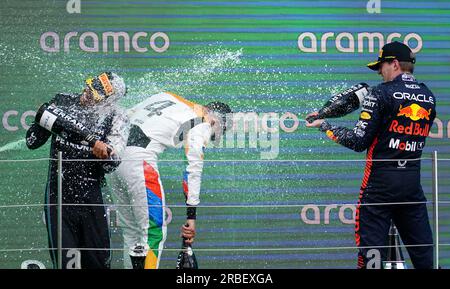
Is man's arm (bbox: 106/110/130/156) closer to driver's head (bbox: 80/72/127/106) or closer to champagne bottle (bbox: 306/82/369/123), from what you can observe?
driver's head (bbox: 80/72/127/106)

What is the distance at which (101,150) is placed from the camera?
25.4 feet

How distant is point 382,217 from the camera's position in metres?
7.22

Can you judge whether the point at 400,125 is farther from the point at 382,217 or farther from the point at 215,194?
the point at 215,194

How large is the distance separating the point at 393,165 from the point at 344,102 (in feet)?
2.73

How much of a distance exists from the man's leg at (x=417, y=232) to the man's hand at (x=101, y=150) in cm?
207

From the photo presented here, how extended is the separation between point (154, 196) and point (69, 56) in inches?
69.6

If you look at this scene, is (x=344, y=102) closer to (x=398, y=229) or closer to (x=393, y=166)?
(x=393, y=166)

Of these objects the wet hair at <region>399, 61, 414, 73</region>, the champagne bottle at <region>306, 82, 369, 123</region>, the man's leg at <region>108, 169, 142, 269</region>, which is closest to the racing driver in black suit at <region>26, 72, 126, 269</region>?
the man's leg at <region>108, 169, 142, 269</region>

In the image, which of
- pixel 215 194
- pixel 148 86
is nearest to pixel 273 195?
pixel 215 194

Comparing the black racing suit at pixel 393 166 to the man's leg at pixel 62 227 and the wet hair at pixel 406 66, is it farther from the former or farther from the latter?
the man's leg at pixel 62 227

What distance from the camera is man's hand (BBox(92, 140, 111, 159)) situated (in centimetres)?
774

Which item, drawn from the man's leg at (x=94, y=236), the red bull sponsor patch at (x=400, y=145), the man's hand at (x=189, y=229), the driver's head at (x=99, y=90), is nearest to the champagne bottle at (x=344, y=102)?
the red bull sponsor patch at (x=400, y=145)

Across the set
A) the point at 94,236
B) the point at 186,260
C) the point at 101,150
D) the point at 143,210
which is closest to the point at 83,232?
the point at 94,236

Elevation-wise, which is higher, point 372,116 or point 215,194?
point 372,116
